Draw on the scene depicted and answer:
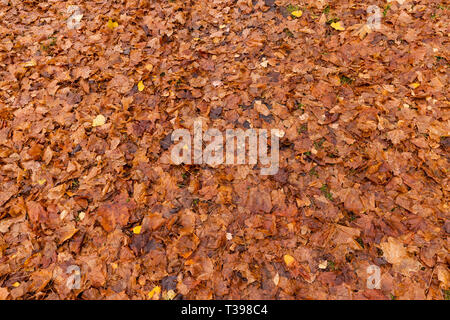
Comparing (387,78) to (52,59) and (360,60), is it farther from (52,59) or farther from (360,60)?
(52,59)

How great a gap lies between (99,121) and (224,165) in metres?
1.50

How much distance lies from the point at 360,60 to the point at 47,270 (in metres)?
3.87

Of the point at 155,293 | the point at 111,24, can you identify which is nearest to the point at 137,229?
the point at 155,293

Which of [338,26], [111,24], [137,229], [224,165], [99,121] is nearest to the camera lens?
[137,229]

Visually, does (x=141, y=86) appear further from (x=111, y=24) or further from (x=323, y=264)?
(x=323, y=264)

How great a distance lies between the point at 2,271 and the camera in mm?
2480

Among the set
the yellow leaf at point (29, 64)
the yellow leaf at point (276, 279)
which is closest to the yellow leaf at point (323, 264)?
the yellow leaf at point (276, 279)

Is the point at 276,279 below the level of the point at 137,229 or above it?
below

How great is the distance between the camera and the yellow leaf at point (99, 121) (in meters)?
3.21

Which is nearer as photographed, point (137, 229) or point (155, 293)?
point (155, 293)

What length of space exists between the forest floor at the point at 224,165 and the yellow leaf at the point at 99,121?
19mm

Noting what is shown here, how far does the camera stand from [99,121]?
3.23 meters

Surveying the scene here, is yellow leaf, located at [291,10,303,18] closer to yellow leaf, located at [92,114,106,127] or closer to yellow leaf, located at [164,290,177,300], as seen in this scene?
yellow leaf, located at [92,114,106,127]

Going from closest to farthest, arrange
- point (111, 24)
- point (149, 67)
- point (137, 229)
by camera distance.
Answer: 1. point (137, 229)
2. point (149, 67)
3. point (111, 24)
